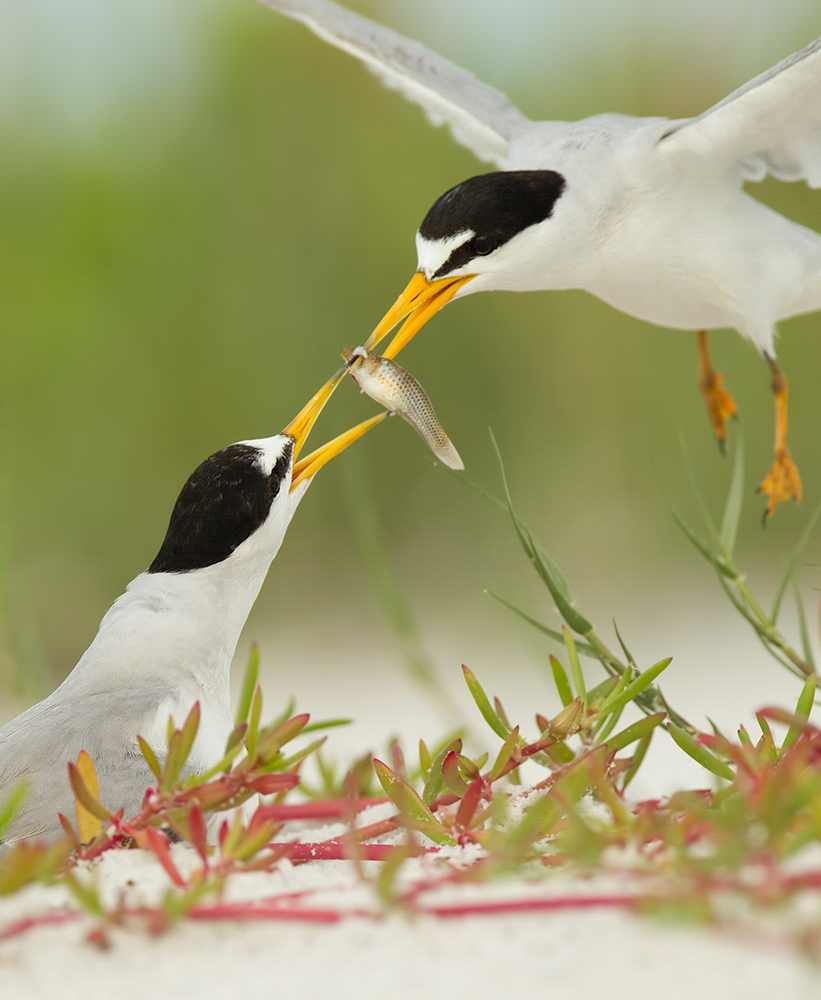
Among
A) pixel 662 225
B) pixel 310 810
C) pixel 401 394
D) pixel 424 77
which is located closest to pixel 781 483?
pixel 662 225

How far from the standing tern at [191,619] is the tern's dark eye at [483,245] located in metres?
0.29

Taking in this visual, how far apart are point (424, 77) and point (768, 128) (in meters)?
0.66

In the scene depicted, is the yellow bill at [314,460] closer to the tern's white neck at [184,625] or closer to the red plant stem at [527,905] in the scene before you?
the tern's white neck at [184,625]

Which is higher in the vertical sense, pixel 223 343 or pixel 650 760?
pixel 223 343

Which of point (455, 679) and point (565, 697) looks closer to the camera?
point (565, 697)

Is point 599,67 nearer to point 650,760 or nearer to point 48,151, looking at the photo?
point 48,151

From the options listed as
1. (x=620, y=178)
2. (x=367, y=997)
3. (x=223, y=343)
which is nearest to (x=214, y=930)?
(x=367, y=997)

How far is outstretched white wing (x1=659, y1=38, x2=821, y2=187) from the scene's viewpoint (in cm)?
141

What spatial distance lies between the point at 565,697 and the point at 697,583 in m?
3.05

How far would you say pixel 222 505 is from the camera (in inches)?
45.6

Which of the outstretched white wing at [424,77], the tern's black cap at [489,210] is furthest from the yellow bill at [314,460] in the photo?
the outstretched white wing at [424,77]

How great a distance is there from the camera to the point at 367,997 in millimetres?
490

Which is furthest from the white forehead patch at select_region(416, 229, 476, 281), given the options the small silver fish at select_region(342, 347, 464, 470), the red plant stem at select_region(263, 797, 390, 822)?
the red plant stem at select_region(263, 797, 390, 822)

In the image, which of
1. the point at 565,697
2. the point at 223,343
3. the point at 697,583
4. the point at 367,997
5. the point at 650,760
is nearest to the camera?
the point at 367,997
